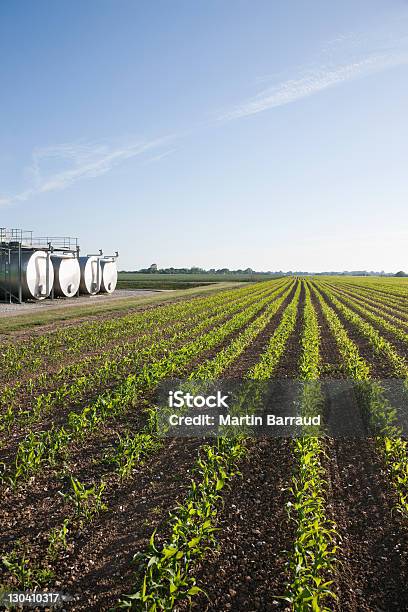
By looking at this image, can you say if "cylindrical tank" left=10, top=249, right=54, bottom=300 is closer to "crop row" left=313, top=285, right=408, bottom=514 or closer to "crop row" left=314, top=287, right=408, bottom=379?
"crop row" left=314, top=287, right=408, bottom=379

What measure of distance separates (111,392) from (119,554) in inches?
217

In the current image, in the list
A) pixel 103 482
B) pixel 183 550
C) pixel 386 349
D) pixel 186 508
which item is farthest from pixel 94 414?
pixel 386 349

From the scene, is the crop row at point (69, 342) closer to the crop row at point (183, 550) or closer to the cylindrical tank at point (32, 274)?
the crop row at point (183, 550)

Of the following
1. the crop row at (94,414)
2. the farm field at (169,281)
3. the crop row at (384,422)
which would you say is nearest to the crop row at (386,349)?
the crop row at (384,422)

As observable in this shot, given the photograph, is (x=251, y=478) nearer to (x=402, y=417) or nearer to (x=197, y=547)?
(x=197, y=547)

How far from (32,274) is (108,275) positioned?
12954mm

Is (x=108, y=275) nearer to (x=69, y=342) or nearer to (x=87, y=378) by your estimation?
(x=69, y=342)

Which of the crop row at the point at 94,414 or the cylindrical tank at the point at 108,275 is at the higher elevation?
the cylindrical tank at the point at 108,275

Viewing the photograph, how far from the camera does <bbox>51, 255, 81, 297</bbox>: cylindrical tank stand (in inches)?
1332

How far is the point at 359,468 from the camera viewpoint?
7043mm

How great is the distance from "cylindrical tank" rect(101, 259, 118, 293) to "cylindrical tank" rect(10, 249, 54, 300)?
9.60 meters

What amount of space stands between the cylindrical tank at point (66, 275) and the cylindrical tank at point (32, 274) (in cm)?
97

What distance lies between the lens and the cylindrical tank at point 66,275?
111 ft

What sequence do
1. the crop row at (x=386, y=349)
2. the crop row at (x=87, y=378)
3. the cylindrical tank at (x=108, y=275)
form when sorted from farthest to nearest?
the cylindrical tank at (x=108, y=275), the crop row at (x=386, y=349), the crop row at (x=87, y=378)
